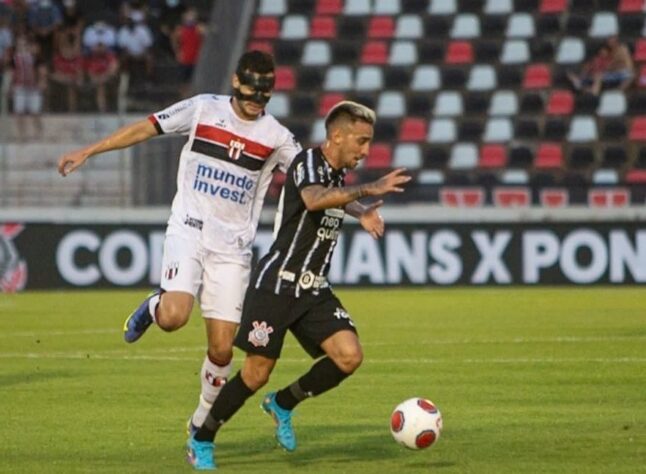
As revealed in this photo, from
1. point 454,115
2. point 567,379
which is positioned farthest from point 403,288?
point 567,379

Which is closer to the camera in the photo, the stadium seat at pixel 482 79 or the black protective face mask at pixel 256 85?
the black protective face mask at pixel 256 85

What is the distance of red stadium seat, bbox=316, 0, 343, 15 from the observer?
30.8 m

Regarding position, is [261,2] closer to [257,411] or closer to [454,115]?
[454,115]

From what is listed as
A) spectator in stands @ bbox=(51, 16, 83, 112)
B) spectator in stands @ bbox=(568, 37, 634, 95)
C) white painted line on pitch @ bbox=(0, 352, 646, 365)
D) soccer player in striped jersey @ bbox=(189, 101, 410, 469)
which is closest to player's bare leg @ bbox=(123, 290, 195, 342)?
soccer player in striped jersey @ bbox=(189, 101, 410, 469)

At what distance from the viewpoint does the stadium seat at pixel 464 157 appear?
27.6 m

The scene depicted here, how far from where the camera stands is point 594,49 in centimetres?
2917

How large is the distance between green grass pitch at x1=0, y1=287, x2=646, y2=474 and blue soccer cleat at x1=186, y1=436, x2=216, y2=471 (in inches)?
4.6

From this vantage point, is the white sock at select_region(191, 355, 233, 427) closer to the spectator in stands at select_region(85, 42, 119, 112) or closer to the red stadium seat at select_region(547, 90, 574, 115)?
the spectator in stands at select_region(85, 42, 119, 112)

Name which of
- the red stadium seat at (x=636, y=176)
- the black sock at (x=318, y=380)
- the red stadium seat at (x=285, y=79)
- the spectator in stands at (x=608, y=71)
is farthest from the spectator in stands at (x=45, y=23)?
the black sock at (x=318, y=380)

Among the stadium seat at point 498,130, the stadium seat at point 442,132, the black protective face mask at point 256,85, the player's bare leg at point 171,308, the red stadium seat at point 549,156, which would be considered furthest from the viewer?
the stadium seat at point 442,132

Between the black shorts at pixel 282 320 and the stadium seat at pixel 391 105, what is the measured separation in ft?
65.2

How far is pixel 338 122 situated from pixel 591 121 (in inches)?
762

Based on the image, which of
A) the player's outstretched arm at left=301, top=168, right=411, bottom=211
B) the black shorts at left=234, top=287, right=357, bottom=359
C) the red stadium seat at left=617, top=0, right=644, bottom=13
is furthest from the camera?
the red stadium seat at left=617, top=0, right=644, bottom=13

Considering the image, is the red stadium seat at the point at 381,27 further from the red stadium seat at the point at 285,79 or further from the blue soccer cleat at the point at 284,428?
the blue soccer cleat at the point at 284,428
